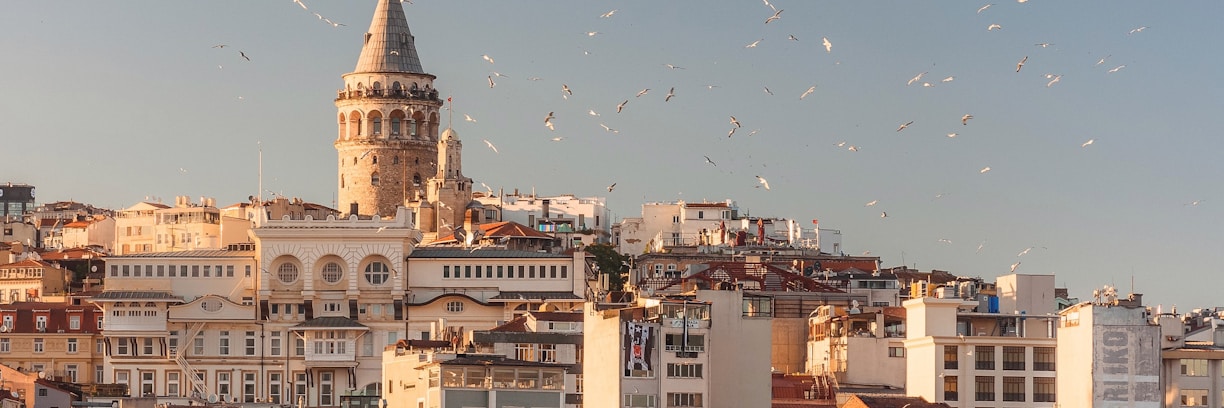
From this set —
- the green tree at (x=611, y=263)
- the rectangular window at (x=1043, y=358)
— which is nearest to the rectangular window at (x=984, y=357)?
the rectangular window at (x=1043, y=358)

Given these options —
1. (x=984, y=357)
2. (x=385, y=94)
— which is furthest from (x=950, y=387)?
(x=385, y=94)

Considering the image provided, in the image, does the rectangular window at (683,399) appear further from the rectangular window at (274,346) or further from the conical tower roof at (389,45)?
the conical tower roof at (389,45)

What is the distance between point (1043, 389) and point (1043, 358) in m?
1.21

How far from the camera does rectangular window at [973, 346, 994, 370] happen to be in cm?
9338

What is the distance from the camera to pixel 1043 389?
92500 millimetres

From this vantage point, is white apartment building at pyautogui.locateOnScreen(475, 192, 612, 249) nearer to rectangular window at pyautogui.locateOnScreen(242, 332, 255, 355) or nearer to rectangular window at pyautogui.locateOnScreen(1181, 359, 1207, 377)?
rectangular window at pyautogui.locateOnScreen(242, 332, 255, 355)

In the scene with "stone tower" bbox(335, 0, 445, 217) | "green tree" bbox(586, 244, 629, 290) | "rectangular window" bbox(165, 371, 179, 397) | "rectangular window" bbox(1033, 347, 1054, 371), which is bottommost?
"rectangular window" bbox(165, 371, 179, 397)

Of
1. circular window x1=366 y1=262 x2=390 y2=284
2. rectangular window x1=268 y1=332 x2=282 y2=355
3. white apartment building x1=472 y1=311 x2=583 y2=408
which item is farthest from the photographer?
circular window x1=366 y1=262 x2=390 y2=284

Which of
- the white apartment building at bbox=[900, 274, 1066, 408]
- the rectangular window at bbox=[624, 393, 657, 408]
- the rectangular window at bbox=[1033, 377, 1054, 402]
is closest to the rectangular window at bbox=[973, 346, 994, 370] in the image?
the white apartment building at bbox=[900, 274, 1066, 408]

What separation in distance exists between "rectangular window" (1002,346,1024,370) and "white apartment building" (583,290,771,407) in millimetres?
7347

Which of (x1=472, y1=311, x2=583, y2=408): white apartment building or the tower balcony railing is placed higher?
the tower balcony railing

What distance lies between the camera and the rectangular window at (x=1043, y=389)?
92125mm

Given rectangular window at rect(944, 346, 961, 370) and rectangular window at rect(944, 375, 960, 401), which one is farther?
rectangular window at rect(944, 346, 961, 370)

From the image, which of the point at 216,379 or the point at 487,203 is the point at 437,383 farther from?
the point at 487,203
